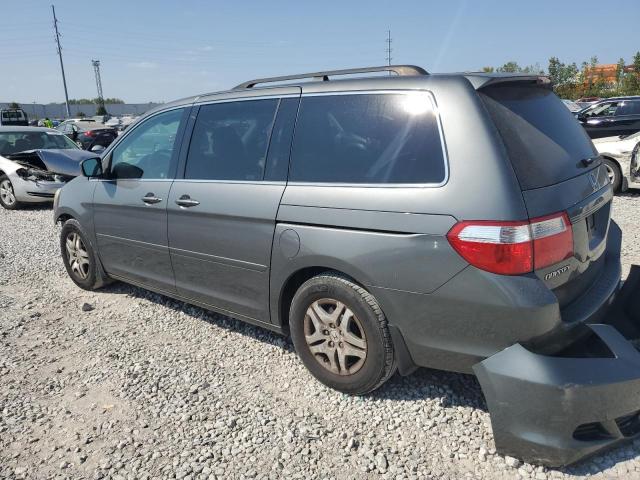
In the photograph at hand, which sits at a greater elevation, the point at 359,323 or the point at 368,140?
the point at 368,140

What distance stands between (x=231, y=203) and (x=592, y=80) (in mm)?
55874

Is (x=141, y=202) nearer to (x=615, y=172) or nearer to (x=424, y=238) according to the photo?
(x=424, y=238)

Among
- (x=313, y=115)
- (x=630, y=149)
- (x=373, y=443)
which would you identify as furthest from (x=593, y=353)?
(x=630, y=149)

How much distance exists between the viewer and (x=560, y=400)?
218cm

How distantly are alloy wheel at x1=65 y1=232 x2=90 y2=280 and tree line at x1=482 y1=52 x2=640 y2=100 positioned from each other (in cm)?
3845

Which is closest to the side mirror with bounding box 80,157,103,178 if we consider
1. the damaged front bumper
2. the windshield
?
the damaged front bumper

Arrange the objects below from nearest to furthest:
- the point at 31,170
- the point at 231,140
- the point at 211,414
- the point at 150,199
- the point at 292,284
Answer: the point at 211,414
the point at 292,284
the point at 231,140
the point at 150,199
the point at 31,170

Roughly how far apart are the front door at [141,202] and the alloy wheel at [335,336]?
146cm

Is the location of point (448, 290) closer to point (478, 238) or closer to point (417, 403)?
point (478, 238)

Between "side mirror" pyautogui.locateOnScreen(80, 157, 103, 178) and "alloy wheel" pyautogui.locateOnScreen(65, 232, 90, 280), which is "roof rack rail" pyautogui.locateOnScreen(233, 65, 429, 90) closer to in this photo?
"side mirror" pyautogui.locateOnScreen(80, 157, 103, 178)

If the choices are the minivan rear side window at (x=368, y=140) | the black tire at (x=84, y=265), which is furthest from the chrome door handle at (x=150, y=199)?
the minivan rear side window at (x=368, y=140)

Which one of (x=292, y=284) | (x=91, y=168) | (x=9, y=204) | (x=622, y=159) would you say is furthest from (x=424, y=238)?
(x=9, y=204)

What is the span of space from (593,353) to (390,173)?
1.34 meters

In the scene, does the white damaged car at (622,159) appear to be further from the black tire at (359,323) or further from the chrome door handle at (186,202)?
the chrome door handle at (186,202)
